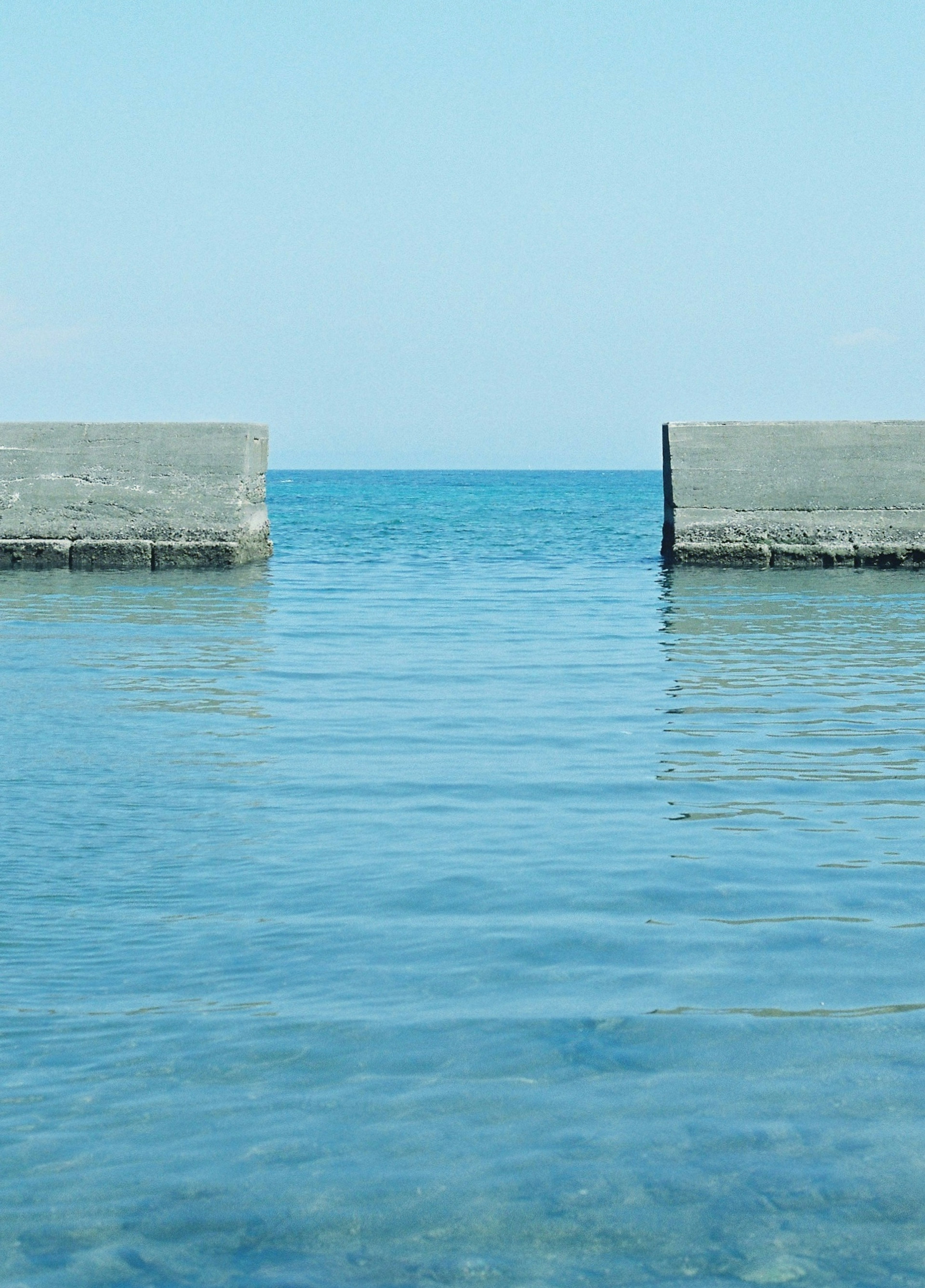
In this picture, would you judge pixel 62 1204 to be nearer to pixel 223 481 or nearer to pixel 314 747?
pixel 314 747

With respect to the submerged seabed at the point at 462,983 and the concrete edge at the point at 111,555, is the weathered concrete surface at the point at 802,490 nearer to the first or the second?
the concrete edge at the point at 111,555

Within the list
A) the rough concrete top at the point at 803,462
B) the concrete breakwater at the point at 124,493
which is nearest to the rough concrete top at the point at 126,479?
the concrete breakwater at the point at 124,493

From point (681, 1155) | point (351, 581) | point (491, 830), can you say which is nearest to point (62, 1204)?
point (681, 1155)

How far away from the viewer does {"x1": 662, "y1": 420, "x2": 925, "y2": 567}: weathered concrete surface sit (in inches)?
571

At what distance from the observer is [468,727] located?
6.36m

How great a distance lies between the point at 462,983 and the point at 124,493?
12.0 meters

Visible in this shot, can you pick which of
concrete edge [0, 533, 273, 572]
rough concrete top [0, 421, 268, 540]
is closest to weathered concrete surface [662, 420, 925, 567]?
rough concrete top [0, 421, 268, 540]

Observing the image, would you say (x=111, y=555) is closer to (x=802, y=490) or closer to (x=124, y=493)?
(x=124, y=493)

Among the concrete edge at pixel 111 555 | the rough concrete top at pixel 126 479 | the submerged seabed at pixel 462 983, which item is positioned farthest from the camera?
the concrete edge at pixel 111 555

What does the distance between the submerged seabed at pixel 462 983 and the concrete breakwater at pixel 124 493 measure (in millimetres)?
7127

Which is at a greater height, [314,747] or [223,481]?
[223,481]

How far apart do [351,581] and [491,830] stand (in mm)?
10327

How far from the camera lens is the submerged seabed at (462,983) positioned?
7.30 ft

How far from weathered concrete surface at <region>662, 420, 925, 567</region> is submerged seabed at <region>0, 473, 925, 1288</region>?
7135mm
